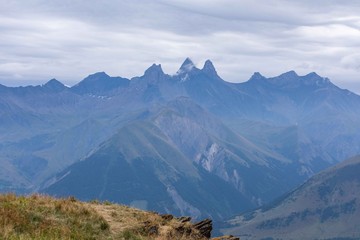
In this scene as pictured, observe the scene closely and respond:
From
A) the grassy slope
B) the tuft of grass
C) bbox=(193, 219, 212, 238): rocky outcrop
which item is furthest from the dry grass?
the tuft of grass

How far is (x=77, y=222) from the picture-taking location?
103ft

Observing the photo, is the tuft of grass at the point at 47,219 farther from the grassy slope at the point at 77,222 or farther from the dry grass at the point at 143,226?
the dry grass at the point at 143,226

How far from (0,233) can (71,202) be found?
10647 mm

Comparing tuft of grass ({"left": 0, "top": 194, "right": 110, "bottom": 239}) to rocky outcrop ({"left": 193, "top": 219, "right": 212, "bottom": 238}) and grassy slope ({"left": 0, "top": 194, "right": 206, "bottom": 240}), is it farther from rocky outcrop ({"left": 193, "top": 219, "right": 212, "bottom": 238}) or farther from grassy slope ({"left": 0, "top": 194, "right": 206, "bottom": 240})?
rocky outcrop ({"left": 193, "top": 219, "right": 212, "bottom": 238})

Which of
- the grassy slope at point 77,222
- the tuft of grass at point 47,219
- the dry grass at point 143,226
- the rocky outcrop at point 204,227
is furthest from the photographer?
the rocky outcrop at point 204,227

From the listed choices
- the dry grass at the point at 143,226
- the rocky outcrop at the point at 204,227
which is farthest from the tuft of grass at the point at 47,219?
the rocky outcrop at the point at 204,227

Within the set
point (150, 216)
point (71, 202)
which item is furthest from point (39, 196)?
point (150, 216)

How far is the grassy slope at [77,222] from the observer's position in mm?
28436

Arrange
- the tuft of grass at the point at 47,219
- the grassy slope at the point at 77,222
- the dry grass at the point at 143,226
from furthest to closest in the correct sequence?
1. the dry grass at the point at 143,226
2. the grassy slope at the point at 77,222
3. the tuft of grass at the point at 47,219

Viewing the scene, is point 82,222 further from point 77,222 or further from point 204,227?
point 204,227

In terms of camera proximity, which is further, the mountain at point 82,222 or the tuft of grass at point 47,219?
the mountain at point 82,222

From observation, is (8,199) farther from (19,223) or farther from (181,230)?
(181,230)

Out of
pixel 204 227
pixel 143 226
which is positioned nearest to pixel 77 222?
pixel 143 226

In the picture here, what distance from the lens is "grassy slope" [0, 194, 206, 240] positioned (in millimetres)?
28436
